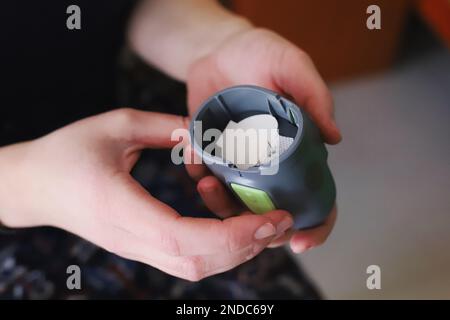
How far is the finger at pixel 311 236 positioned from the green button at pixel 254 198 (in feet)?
0.23

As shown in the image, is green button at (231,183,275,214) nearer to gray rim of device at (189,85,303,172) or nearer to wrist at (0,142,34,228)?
gray rim of device at (189,85,303,172)

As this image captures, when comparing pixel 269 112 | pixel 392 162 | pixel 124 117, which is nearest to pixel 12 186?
pixel 124 117

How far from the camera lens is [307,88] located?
1.53 ft

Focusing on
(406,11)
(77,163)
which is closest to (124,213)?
(77,163)

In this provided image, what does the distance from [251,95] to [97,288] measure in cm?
21

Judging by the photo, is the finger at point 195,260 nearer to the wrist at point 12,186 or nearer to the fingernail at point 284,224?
the fingernail at point 284,224

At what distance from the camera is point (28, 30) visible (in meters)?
0.49

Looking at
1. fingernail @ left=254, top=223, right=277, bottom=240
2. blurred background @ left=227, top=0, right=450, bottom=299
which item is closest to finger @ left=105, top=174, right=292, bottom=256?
fingernail @ left=254, top=223, right=277, bottom=240

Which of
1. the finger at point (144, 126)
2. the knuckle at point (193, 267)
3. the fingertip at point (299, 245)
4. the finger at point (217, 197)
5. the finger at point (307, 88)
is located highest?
the finger at point (307, 88)

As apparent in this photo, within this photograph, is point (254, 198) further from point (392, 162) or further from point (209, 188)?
point (392, 162)

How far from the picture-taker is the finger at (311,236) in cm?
45

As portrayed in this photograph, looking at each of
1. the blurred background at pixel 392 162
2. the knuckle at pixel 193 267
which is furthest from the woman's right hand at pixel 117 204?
the blurred background at pixel 392 162

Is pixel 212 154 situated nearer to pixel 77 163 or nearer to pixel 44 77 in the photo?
pixel 77 163

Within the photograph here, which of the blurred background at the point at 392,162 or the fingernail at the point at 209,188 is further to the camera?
the blurred background at the point at 392,162
